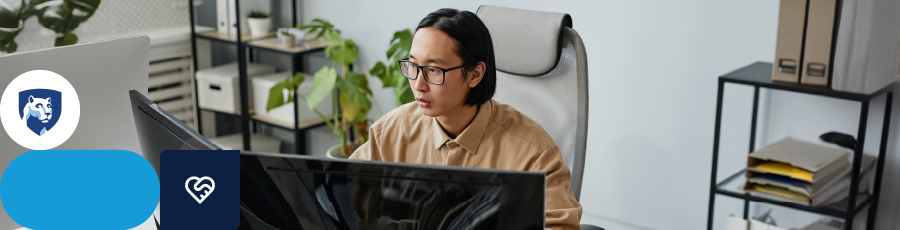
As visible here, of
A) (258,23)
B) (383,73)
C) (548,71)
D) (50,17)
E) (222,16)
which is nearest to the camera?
(548,71)

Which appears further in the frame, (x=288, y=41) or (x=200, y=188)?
(x=288, y=41)

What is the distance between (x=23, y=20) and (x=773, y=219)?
266cm

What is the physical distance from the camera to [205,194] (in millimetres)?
707

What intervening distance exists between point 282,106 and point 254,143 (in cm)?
36

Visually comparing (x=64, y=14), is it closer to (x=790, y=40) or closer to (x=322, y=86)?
(x=322, y=86)

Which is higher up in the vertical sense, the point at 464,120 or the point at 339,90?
the point at 464,120

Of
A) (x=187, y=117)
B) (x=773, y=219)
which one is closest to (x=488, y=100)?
(x=773, y=219)

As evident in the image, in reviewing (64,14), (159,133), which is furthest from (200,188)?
(64,14)

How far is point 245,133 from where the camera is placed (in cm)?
314

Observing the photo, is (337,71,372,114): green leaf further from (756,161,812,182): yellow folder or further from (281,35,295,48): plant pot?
(756,161,812,182): yellow folder

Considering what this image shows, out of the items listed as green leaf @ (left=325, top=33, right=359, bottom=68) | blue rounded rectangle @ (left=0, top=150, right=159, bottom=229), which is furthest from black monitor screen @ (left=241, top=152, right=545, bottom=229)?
green leaf @ (left=325, top=33, right=359, bottom=68)

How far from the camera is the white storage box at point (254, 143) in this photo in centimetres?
322

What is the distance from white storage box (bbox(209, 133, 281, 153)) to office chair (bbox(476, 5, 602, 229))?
1843 mm

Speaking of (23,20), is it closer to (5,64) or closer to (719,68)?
(5,64)
